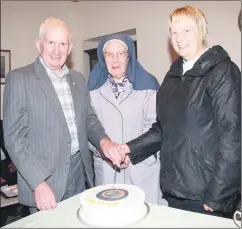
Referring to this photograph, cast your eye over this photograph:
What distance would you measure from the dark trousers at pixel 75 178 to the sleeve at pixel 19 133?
218 mm

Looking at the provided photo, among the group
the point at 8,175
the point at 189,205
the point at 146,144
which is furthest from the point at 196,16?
the point at 8,175

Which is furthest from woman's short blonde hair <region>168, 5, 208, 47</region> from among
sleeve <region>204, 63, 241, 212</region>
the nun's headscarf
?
the nun's headscarf

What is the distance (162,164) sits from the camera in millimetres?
1496

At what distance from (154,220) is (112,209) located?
156 millimetres

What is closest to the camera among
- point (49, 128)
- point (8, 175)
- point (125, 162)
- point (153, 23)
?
point (49, 128)

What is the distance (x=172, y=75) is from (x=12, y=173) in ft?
6.81

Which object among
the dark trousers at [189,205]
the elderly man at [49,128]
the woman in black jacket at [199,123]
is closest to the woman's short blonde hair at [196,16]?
the woman in black jacket at [199,123]

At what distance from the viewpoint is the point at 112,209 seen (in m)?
1.04

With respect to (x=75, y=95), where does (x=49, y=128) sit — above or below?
below

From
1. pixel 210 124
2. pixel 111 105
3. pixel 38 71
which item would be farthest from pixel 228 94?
pixel 38 71

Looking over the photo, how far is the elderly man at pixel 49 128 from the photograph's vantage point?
4.60 ft

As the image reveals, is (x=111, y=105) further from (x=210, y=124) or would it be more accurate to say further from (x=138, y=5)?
(x=138, y=5)

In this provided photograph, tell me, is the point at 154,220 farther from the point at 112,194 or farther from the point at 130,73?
the point at 130,73

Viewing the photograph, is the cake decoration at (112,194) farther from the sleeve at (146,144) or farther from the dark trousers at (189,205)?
the sleeve at (146,144)
